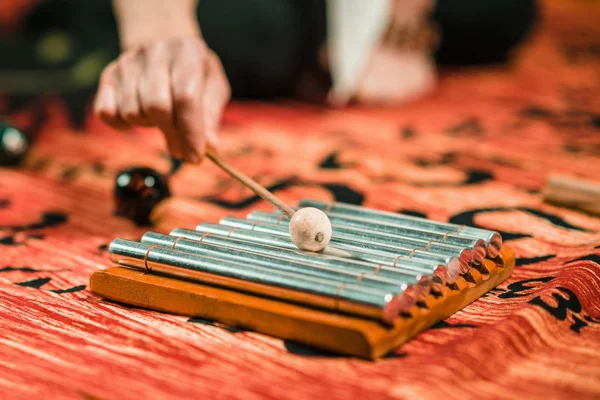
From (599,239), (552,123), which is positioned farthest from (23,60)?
(599,239)

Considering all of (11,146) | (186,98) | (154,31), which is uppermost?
(154,31)

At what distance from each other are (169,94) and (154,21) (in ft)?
1.39

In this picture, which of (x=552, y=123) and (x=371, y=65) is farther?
(x=371, y=65)

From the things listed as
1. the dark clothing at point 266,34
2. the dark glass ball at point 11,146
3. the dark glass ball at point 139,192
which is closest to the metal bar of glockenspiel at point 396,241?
the dark glass ball at point 139,192

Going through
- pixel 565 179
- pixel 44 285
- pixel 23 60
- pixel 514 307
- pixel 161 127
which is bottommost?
pixel 44 285

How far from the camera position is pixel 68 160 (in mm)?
1422

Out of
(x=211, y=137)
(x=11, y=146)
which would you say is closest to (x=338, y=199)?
(x=211, y=137)

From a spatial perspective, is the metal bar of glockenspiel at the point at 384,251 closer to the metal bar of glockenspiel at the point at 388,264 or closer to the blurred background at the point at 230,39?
the metal bar of glockenspiel at the point at 388,264

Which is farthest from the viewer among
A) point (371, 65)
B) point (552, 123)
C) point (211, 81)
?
point (371, 65)

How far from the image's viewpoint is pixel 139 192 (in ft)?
3.29

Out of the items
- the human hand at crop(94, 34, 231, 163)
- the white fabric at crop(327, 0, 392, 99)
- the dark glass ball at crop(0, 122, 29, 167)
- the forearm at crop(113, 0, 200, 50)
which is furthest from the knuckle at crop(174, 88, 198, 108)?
the white fabric at crop(327, 0, 392, 99)

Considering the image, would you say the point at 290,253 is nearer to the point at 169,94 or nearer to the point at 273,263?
the point at 273,263

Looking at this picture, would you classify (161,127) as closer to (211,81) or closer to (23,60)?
(211,81)

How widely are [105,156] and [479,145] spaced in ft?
2.76
